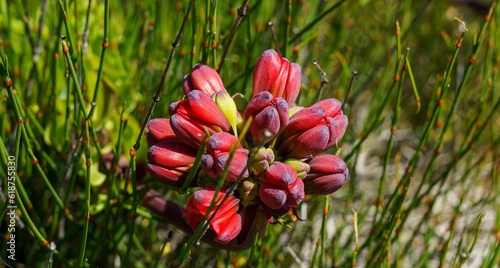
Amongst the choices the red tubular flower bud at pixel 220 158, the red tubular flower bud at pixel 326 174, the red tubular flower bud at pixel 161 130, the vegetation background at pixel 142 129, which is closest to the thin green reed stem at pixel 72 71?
the vegetation background at pixel 142 129

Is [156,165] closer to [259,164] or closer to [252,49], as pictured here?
[259,164]

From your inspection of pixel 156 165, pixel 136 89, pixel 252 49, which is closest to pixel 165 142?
pixel 156 165

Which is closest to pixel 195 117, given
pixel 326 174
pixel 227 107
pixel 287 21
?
pixel 227 107

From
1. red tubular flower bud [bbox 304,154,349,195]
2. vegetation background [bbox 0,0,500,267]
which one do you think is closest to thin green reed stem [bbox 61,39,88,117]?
vegetation background [bbox 0,0,500,267]

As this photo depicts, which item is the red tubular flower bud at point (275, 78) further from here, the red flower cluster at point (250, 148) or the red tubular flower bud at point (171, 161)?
the red tubular flower bud at point (171, 161)

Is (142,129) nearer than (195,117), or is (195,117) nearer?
(195,117)

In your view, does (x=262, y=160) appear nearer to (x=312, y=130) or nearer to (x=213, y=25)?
(x=312, y=130)

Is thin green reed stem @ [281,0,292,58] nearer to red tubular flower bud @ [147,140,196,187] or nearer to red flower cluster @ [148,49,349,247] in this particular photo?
red flower cluster @ [148,49,349,247]
